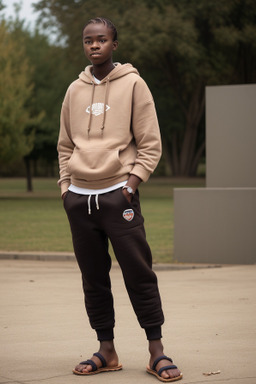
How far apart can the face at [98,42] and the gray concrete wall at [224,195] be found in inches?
316

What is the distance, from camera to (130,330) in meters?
6.60

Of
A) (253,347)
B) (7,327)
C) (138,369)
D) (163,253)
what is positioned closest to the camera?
(138,369)

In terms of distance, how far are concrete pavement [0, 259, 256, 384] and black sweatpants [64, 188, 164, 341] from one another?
405 mm

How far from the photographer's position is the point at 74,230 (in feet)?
16.2

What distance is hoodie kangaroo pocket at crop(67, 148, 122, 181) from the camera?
4.75m

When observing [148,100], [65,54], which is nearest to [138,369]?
[148,100]

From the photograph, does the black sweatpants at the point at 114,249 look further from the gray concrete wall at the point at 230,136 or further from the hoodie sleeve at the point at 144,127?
the gray concrete wall at the point at 230,136

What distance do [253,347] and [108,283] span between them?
4.23ft

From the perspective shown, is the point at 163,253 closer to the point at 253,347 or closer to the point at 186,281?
the point at 186,281

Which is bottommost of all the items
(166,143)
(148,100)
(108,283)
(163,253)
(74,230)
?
(166,143)

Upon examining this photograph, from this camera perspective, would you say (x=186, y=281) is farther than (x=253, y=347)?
Yes

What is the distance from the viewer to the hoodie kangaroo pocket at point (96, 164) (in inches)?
187

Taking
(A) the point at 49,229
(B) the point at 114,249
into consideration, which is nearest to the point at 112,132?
(B) the point at 114,249

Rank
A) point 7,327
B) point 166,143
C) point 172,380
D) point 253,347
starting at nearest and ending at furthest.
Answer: point 172,380, point 253,347, point 7,327, point 166,143
